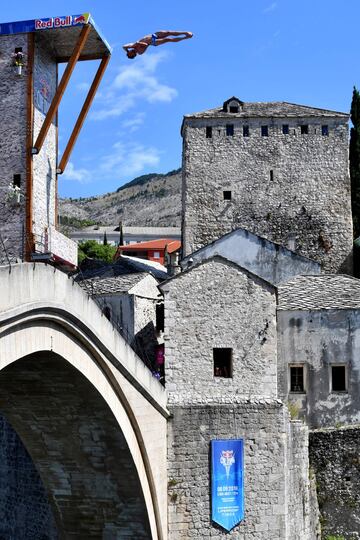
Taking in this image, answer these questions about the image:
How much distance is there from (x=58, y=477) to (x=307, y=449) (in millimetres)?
6865

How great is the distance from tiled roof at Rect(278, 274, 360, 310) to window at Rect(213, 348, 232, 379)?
398 cm

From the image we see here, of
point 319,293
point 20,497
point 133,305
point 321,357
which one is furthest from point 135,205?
point 20,497

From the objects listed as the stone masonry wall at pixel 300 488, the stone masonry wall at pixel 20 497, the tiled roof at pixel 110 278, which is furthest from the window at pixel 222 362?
the tiled roof at pixel 110 278

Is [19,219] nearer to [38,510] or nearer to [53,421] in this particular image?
[53,421]

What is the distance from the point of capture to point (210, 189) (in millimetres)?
37781

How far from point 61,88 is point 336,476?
1319cm

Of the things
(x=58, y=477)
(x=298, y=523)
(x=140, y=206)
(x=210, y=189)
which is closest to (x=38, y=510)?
(x=58, y=477)

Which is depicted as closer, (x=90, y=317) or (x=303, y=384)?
(x=90, y=317)

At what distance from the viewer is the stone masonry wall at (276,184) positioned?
3769 cm

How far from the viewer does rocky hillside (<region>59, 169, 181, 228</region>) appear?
5246 inches

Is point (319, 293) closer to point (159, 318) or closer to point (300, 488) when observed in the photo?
point (159, 318)

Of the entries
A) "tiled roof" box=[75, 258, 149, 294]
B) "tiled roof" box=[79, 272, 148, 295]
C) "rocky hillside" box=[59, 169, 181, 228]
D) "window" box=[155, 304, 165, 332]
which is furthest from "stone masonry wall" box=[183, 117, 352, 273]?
"rocky hillside" box=[59, 169, 181, 228]

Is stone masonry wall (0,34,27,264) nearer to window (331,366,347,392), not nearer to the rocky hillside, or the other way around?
window (331,366,347,392)

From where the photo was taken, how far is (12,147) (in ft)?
66.1
